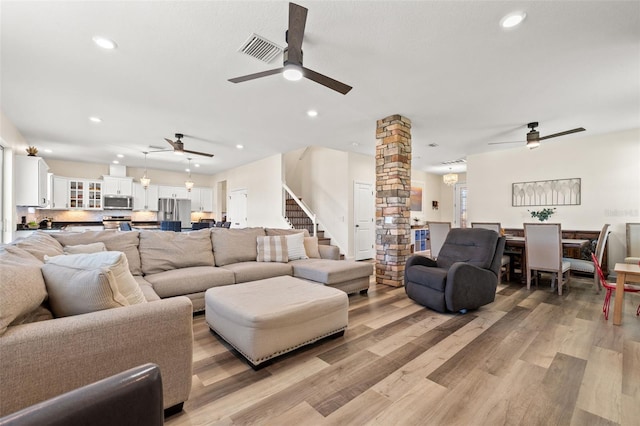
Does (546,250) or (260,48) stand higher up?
(260,48)

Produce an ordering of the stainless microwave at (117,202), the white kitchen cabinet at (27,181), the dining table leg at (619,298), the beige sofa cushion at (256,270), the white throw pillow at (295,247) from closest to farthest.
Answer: the dining table leg at (619,298) → the beige sofa cushion at (256,270) → the white throw pillow at (295,247) → the white kitchen cabinet at (27,181) → the stainless microwave at (117,202)

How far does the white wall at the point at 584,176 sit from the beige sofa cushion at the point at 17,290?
24.2 feet

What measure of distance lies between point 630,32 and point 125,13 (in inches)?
162

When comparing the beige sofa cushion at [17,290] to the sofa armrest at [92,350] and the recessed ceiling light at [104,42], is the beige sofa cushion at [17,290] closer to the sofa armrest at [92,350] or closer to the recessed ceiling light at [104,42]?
the sofa armrest at [92,350]

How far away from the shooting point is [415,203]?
887cm

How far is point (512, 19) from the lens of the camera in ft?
7.02

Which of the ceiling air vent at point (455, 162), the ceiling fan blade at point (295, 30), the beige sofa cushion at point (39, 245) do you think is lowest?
the beige sofa cushion at point (39, 245)

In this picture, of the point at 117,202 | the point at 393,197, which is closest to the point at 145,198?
the point at 117,202

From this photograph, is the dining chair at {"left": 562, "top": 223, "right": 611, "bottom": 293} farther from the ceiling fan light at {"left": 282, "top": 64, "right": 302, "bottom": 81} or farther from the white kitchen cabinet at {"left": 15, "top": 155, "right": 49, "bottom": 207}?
the white kitchen cabinet at {"left": 15, "top": 155, "right": 49, "bottom": 207}

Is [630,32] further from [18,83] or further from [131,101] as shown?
[18,83]

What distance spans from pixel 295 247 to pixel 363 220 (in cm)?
309

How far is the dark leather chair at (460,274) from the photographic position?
9.79ft

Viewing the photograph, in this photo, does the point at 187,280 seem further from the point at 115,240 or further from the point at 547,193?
the point at 547,193

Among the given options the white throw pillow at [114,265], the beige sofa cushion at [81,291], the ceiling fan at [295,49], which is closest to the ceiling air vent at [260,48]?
the ceiling fan at [295,49]
